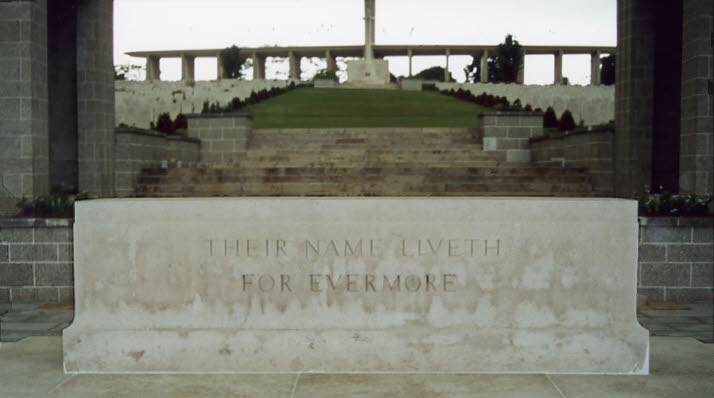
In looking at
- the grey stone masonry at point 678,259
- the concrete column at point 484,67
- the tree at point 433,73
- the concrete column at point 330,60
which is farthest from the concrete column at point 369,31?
the grey stone masonry at point 678,259

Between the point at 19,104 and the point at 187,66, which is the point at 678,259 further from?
the point at 187,66

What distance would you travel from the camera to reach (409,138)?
16.0 meters

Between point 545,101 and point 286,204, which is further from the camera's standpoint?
point 545,101

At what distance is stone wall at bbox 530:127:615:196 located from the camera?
11180 millimetres

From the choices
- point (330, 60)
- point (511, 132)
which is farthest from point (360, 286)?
point (330, 60)

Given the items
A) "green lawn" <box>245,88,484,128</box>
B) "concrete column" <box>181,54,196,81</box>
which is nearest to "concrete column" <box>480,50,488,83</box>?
"green lawn" <box>245,88,484,128</box>

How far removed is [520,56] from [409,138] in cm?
3286

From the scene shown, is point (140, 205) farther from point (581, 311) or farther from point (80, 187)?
point (80, 187)

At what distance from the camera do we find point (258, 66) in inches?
2517

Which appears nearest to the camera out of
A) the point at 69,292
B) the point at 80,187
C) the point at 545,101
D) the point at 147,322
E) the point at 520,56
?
the point at 147,322

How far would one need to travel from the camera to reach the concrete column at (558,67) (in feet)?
208

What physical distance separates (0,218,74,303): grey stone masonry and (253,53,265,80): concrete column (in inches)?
2261

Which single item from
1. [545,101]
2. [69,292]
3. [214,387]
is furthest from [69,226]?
[545,101]

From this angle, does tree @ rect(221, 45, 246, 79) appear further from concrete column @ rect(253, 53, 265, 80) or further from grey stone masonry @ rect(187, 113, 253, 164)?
grey stone masonry @ rect(187, 113, 253, 164)
